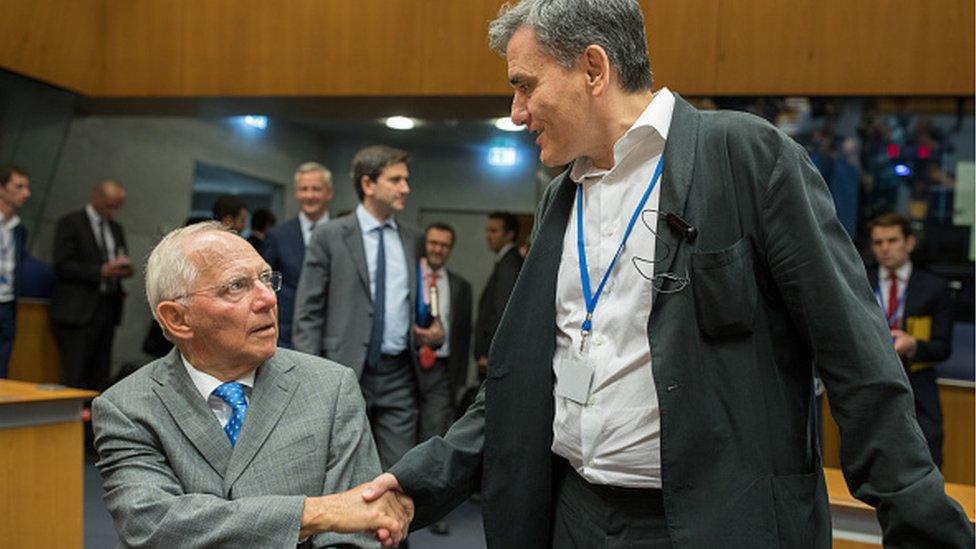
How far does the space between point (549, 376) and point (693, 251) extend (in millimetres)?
365

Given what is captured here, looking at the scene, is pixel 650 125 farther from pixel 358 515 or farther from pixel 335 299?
pixel 335 299

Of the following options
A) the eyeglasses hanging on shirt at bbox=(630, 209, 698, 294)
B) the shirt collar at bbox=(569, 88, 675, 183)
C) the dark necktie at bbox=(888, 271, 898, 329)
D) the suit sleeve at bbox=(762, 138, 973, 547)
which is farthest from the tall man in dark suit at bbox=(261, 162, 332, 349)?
the suit sleeve at bbox=(762, 138, 973, 547)

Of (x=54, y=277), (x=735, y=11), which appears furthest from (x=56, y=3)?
(x=735, y=11)

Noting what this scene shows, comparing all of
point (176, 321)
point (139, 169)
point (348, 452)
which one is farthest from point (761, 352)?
point (139, 169)

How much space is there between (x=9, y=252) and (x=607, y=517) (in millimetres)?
5481

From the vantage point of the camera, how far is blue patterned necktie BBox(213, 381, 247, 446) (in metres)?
2.07

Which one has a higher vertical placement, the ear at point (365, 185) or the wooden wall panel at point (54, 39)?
the wooden wall panel at point (54, 39)

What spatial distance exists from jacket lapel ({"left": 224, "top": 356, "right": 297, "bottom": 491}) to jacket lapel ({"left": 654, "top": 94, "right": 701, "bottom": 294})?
0.88 metres

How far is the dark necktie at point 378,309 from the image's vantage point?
412cm

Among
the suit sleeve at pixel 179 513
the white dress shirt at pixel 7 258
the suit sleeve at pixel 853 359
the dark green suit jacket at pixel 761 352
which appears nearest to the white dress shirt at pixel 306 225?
the white dress shirt at pixel 7 258

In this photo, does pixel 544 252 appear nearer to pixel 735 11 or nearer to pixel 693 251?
pixel 693 251

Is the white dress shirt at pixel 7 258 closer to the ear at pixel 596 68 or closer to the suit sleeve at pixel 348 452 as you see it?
the suit sleeve at pixel 348 452

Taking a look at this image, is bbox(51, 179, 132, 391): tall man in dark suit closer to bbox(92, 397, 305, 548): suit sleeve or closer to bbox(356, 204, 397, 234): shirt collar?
bbox(356, 204, 397, 234): shirt collar

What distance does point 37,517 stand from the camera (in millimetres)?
3504
